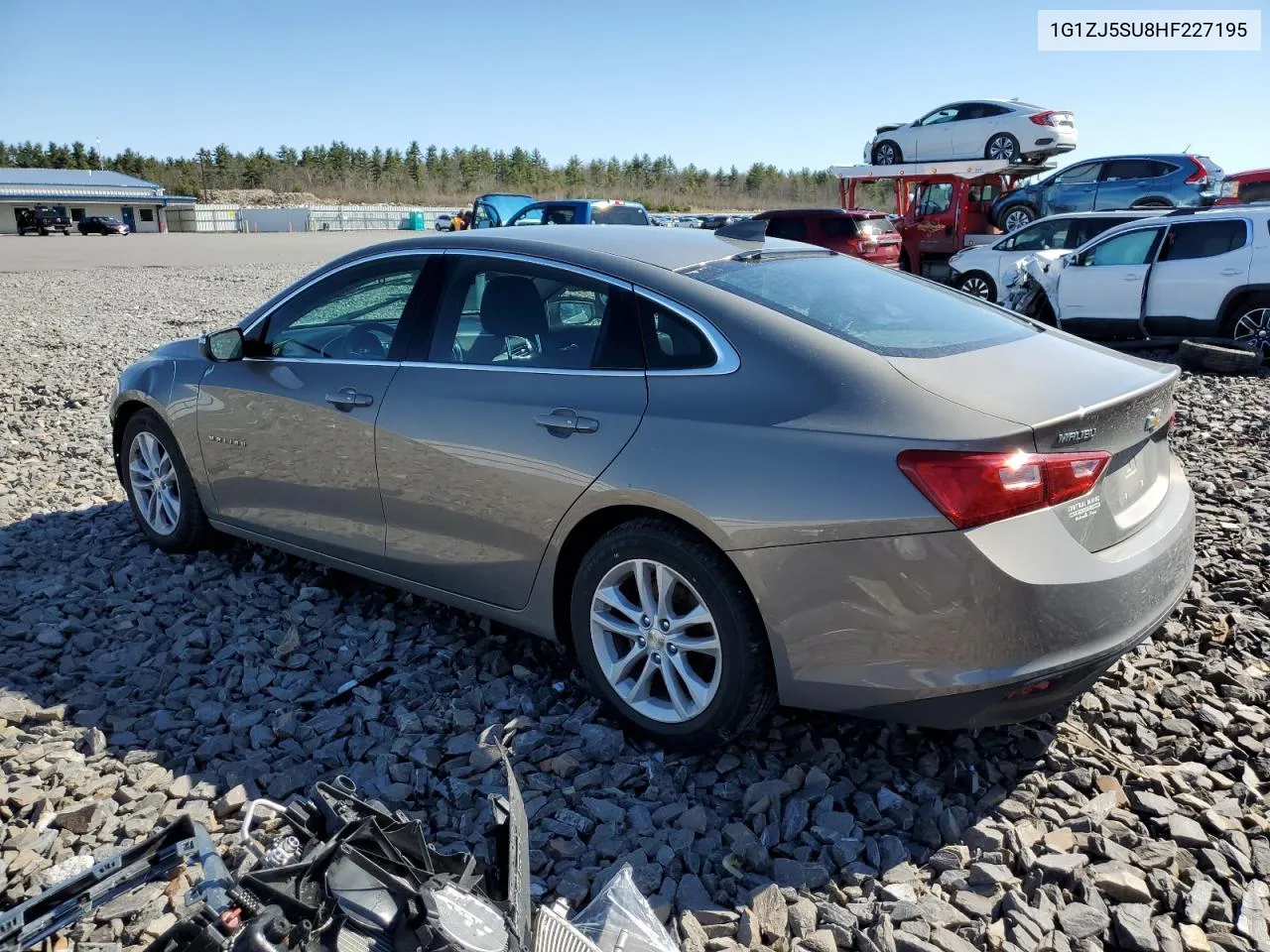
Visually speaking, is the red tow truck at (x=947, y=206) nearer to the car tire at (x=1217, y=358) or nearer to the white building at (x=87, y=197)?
the car tire at (x=1217, y=358)

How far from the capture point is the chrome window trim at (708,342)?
119 inches

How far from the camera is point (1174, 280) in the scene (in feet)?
36.0

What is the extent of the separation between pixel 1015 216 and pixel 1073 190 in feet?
4.19

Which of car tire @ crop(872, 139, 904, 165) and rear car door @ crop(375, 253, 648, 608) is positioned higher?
car tire @ crop(872, 139, 904, 165)

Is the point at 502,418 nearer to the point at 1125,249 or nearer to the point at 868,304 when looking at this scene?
the point at 868,304

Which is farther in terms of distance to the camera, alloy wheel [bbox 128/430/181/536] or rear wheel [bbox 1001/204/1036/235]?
rear wheel [bbox 1001/204/1036/235]

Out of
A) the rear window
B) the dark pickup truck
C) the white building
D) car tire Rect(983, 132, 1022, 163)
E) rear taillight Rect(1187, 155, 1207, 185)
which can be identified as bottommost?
the rear window

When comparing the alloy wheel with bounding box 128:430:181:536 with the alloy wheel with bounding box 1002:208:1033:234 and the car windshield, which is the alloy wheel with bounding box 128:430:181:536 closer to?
the car windshield

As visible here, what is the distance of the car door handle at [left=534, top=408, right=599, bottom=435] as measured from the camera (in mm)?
3201

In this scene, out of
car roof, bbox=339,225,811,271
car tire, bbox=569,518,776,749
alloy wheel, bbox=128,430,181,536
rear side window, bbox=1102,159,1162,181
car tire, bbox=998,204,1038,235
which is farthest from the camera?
car tire, bbox=998,204,1038,235

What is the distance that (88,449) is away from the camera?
23.9ft

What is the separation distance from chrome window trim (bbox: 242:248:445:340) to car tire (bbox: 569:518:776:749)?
5.05ft

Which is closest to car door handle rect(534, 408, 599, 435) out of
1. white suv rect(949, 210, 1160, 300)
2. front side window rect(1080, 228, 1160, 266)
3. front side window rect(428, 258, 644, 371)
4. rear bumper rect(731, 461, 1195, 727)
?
front side window rect(428, 258, 644, 371)

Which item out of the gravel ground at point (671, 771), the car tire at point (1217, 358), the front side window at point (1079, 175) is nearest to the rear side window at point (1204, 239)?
the car tire at point (1217, 358)
